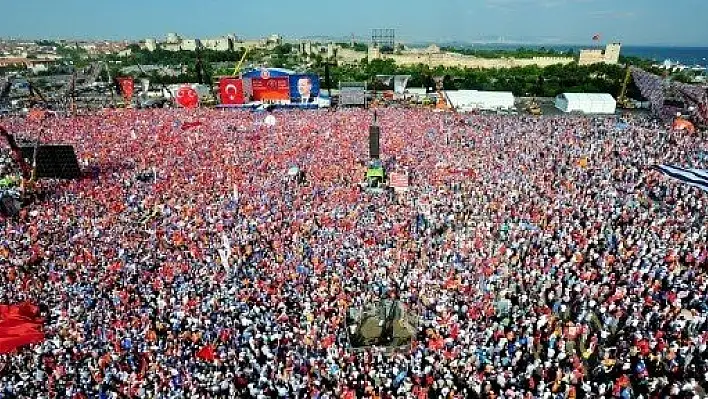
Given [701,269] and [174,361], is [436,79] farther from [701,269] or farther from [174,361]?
[174,361]

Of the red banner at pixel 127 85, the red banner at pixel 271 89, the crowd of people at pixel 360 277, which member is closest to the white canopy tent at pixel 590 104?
the crowd of people at pixel 360 277

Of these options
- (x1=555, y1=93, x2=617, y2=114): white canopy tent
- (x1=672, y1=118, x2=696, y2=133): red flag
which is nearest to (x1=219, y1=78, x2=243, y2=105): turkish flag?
(x1=555, y1=93, x2=617, y2=114): white canopy tent

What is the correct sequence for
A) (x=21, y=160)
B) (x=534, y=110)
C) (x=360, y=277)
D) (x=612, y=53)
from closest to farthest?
(x=360, y=277)
(x=21, y=160)
(x=534, y=110)
(x=612, y=53)

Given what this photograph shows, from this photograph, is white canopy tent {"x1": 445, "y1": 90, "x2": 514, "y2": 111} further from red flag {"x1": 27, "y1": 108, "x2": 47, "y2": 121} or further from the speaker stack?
red flag {"x1": 27, "y1": 108, "x2": 47, "y2": 121}

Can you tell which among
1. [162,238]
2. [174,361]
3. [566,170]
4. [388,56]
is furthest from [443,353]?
[388,56]

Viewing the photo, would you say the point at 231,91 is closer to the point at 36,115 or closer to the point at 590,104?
the point at 36,115

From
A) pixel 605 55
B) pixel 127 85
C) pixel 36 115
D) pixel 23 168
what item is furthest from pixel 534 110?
pixel 605 55
